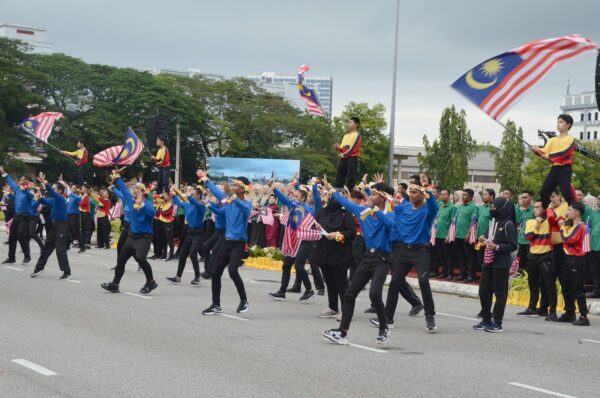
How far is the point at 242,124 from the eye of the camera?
8125 centimetres

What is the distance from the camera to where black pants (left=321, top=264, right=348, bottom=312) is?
13.1m

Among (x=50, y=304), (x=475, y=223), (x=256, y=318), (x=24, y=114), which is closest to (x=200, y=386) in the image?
(x=256, y=318)

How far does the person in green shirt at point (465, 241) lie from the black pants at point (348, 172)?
11.3ft

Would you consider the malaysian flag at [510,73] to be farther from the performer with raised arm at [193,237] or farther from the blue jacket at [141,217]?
the performer with raised arm at [193,237]

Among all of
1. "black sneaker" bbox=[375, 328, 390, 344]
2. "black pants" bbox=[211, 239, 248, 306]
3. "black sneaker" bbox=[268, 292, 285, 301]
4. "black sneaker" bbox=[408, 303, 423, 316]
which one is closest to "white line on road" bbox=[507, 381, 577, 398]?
"black sneaker" bbox=[375, 328, 390, 344]

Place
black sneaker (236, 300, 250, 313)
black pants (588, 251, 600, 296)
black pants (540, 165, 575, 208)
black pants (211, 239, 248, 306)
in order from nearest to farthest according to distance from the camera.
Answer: black pants (540, 165, 575, 208) → black pants (211, 239, 248, 306) → black sneaker (236, 300, 250, 313) → black pants (588, 251, 600, 296)

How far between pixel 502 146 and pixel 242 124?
2347 cm

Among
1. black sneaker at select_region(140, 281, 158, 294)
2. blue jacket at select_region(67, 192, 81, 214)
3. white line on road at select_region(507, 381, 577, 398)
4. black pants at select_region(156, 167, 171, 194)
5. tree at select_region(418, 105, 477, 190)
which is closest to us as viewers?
white line on road at select_region(507, 381, 577, 398)

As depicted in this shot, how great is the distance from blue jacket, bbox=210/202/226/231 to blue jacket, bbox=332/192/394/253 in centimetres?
449

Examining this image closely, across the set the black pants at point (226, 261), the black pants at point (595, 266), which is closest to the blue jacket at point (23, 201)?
the black pants at point (226, 261)

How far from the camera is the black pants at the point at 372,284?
417 inches

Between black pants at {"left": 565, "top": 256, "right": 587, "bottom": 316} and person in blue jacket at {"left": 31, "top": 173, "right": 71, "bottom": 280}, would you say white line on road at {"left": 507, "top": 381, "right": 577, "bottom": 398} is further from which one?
person in blue jacket at {"left": 31, "top": 173, "right": 71, "bottom": 280}

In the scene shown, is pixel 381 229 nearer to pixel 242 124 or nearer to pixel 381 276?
pixel 381 276

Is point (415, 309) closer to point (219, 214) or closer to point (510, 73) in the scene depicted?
point (219, 214)
